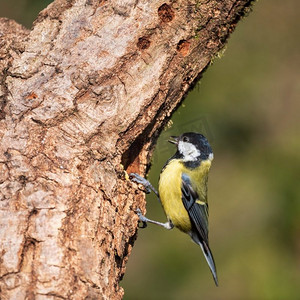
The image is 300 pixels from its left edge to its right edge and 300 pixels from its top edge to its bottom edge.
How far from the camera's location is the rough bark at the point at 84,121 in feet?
7.27

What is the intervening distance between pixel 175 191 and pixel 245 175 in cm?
209

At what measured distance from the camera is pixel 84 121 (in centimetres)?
263

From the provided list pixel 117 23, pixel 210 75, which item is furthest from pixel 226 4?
pixel 210 75

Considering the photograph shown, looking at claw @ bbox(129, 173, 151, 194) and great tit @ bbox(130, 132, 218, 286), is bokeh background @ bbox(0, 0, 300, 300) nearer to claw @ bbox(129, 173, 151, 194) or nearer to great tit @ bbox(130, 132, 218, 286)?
great tit @ bbox(130, 132, 218, 286)

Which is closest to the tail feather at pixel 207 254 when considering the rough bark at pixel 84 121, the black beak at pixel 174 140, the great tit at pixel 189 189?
the great tit at pixel 189 189

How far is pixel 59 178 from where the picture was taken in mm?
2406

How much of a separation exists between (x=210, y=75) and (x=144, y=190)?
2.86 m

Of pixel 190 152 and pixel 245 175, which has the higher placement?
pixel 245 175

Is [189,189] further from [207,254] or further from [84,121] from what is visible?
[84,121]

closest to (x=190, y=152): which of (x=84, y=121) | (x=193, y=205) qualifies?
(x=193, y=205)

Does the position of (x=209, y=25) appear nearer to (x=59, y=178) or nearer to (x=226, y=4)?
(x=226, y=4)

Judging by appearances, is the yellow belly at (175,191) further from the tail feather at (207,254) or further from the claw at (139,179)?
the claw at (139,179)

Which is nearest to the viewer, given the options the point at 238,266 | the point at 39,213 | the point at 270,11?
the point at 39,213

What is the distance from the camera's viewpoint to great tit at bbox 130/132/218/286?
359 cm
